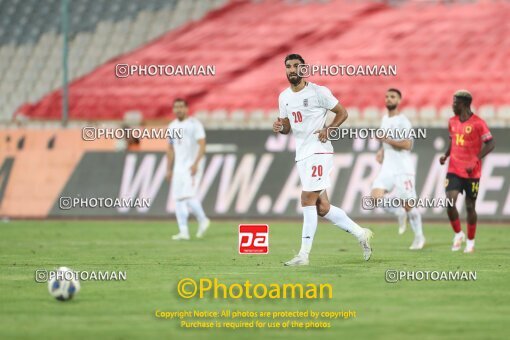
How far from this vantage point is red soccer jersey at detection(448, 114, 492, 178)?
1619 centimetres

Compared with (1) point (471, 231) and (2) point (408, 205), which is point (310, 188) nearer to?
(1) point (471, 231)

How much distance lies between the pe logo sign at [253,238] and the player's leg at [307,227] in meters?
0.41

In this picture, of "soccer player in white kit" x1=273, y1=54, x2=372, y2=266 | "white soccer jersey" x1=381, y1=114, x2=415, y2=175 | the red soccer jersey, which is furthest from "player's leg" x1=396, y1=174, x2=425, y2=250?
"soccer player in white kit" x1=273, y1=54, x2=372, y2=266

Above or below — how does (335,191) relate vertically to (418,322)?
above

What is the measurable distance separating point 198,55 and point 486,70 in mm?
11639

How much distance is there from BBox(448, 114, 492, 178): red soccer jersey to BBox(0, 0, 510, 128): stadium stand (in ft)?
55.6

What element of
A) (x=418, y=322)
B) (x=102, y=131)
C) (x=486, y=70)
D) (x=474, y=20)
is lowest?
(x=418, y=322)

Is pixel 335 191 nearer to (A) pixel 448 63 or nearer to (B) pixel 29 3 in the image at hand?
(A) pixel 448 63

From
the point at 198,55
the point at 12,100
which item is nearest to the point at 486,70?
the point at 198,55

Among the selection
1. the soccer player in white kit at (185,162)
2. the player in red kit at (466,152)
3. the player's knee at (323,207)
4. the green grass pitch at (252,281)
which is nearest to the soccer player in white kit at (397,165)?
the green grass pitch at (252,281)

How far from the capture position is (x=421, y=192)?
2370cm

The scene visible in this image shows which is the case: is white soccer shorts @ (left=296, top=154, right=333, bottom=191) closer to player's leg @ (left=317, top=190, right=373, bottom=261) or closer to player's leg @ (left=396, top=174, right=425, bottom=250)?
player's leg @ (left=317, top=190, right=373, bottom=261)

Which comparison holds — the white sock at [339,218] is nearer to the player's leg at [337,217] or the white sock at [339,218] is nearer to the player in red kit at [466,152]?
the player's leg at [337,217]

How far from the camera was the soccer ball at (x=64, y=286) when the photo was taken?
10.2 m
